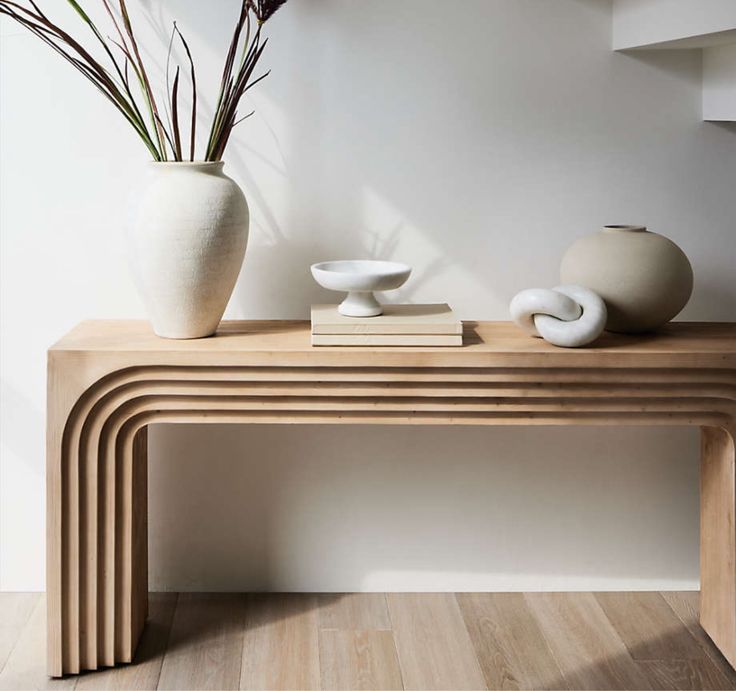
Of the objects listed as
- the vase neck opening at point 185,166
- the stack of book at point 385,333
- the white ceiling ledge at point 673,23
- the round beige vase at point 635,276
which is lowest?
the stack of book at point 385,333

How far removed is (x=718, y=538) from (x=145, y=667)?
1.38 m

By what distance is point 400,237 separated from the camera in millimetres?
2584

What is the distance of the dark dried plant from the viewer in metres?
2.25

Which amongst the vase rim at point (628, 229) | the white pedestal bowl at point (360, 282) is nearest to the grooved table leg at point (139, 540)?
the white pedestal bowl at point (360, 282)

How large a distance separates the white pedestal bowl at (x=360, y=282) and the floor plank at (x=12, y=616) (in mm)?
1124

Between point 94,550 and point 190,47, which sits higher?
point 190,47

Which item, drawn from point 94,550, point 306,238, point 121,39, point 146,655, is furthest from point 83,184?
point 146,655

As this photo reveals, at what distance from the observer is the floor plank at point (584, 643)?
7.46ft

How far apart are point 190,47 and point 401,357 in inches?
37.6

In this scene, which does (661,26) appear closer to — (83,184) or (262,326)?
(262,326)

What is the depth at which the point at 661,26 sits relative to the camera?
2.25m

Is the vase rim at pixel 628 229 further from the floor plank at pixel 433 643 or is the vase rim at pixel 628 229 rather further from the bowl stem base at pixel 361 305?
the floor plank at pixel 433 643

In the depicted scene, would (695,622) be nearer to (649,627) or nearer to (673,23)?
(649,627)

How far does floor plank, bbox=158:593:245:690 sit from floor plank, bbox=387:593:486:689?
0.39m
